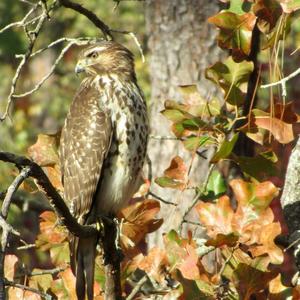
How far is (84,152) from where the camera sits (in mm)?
4371

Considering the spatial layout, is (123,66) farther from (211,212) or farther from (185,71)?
(211,212)

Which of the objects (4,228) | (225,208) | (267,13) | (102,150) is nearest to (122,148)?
(102,150)

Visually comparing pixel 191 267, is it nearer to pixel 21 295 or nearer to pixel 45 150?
pixel 21 295

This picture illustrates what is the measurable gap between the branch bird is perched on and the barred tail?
1 cm

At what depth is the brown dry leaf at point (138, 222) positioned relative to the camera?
373cm

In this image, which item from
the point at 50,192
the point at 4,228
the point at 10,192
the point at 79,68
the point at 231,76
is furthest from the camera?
the point at 79,68

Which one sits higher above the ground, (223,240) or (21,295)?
(223,240)

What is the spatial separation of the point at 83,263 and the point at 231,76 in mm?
1124

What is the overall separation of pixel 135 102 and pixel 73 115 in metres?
0.32

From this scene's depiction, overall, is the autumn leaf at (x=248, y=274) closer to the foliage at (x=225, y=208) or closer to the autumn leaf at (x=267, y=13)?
the foliage at (x=225, y=208)

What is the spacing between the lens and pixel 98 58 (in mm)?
4891

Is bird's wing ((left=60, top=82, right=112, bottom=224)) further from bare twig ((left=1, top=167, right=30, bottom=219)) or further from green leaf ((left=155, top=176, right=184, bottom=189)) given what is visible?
bare twig ((left=1, top=167, right=30, bottom=219))

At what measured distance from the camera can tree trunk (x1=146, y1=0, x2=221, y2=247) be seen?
5125 millimetres

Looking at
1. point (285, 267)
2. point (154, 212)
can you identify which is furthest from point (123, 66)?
point (285, 267)
